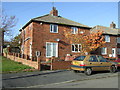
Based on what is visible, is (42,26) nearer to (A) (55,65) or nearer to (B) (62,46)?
(B) (62,46)

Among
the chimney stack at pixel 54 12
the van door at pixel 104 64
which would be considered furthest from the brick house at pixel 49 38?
the van door at pixel 104 64

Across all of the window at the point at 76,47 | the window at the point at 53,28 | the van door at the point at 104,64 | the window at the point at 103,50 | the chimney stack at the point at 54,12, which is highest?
the chimney stack at the point at 54,12

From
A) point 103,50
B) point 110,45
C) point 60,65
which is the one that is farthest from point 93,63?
point 110,45

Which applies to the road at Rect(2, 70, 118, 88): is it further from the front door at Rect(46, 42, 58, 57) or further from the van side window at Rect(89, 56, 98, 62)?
the front door at Rect(46, 42, 58, 57)

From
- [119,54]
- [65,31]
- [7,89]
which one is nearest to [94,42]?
[65,31]

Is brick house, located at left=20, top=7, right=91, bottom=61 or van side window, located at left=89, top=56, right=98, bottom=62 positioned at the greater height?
brick house, located at left=20, top=7, right=91, bottom=61

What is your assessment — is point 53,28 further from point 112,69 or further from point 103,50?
point 103,50

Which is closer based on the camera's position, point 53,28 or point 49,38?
point 49,38

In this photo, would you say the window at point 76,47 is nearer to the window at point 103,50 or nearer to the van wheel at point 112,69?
the window at point 103,50

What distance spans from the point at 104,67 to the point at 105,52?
14.9 metres

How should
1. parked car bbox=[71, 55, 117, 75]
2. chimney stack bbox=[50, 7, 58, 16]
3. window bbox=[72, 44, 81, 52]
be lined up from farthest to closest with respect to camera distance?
1. chimney stack bbox=[50, 7, 58, 16]
2. window bbox=[72, 44, 81, 52]
3. parked car bbox=[71, 55, 117, 75]

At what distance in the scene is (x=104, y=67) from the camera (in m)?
11.9

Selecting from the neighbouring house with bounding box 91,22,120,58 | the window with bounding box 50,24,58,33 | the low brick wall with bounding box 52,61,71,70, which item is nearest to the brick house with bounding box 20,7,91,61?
the window with bounding box 50,24,58,33

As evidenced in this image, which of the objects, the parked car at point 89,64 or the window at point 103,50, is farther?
the window at point 103,50
